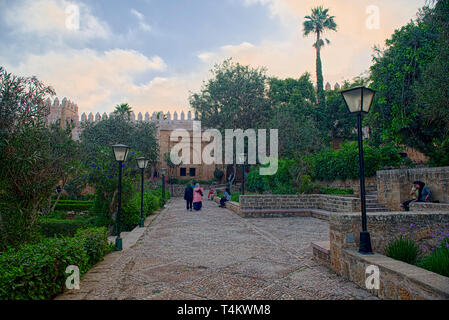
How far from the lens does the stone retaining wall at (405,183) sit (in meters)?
7.82

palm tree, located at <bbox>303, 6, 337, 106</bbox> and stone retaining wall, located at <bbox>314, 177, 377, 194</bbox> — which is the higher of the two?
palm tree, located at <bbox>303, 6, 337, 106</bbox>

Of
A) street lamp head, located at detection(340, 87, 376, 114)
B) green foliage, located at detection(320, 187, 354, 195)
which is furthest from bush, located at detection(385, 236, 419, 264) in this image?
green foliage, located at detection(320, 187, 354, 195)

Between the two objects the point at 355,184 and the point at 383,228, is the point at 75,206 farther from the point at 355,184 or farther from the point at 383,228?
the point at 383,228

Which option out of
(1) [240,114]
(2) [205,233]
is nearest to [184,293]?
(2) [205,233]

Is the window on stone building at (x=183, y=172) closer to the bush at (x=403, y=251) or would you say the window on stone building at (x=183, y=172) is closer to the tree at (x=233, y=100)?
the tree at (x=233, y=100)

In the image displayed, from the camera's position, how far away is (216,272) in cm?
414

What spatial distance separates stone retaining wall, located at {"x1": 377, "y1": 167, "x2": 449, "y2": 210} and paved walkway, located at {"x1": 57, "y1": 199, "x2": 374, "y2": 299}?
4054 millimetres

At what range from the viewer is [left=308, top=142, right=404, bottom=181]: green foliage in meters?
12.9

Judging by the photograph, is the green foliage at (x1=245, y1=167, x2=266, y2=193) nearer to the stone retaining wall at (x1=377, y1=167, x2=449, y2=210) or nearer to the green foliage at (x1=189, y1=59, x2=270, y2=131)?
the green foliage at (x1=189, y1=59, x2=270, y2=131)

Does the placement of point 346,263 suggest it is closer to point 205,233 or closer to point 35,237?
point 205,233

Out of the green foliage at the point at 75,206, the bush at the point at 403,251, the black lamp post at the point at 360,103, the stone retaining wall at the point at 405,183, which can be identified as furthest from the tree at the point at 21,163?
the green foliage at the point at 75,206

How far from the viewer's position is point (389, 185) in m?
10.1

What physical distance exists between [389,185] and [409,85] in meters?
3.53

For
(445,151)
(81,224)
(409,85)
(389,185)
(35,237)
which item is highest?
(409,85)
